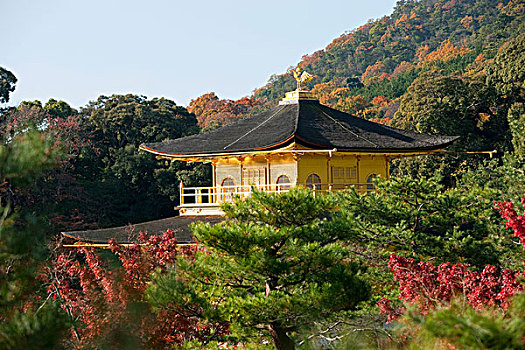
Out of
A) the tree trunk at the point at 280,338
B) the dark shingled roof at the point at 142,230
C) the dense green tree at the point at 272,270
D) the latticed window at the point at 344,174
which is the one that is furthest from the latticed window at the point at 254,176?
the tree trunk at the point at 280,338

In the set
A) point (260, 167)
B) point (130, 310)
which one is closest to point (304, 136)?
point (260, 167)

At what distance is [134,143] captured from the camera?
3481 centimetres

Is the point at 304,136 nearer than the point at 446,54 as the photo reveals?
Yes

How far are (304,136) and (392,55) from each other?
64035mm

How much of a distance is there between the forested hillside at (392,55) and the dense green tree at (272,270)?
1529 inches

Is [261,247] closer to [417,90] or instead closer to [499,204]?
[499,204]

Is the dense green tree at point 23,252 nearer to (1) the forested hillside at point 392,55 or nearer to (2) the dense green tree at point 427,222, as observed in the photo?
(2) the dense green tree at point 427,222

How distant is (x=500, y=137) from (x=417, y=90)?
4774 mm

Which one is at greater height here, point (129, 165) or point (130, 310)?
point (129, 165)

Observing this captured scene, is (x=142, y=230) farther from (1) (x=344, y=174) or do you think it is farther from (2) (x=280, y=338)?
(2) (x=280, y=338)

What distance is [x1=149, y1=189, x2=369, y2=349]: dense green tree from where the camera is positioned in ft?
31.3

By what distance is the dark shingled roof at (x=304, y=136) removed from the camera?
17.9m

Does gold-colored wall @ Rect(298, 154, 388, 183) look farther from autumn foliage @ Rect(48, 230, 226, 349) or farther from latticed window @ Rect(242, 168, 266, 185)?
autumn foliage @ Rect(48, 230, 226, 349)

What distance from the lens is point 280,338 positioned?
1045cm
